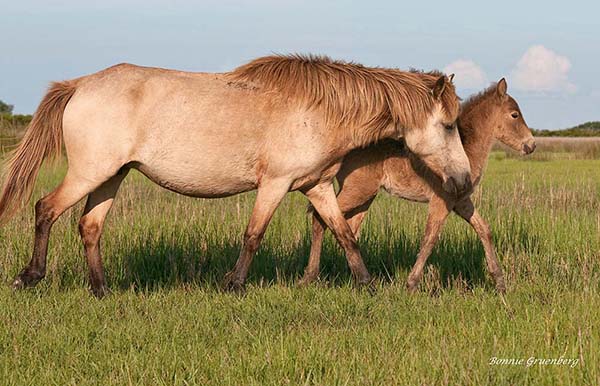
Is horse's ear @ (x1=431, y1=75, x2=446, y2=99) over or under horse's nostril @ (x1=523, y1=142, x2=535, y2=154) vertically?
over

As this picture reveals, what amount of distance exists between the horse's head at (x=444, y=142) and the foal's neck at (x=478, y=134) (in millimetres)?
436

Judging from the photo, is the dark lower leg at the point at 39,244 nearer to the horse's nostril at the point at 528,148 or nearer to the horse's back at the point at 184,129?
the horse's back at the point at 184,129

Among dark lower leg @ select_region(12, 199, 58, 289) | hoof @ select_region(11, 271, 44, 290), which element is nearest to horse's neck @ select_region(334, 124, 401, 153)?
dark lower leg @ select_region(12, 199, 58, 289)

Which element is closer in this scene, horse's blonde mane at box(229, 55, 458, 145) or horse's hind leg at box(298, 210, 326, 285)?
horse's blonde mane at box(229, 55, 458, 145)

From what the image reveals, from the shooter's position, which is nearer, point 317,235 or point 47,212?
point 47,212

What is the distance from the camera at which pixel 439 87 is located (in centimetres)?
650

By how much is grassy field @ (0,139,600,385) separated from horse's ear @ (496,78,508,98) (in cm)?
168

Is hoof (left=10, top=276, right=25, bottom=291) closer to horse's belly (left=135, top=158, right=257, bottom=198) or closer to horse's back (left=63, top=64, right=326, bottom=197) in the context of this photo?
horse's back (left=63, top=64, right=326, bottom=197)

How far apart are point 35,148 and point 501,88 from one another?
4.60 meters

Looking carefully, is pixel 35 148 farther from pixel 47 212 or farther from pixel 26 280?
pixel 26 280

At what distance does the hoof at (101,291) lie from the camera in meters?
6.18

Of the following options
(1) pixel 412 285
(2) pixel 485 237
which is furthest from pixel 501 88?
(1) pixel 412 285

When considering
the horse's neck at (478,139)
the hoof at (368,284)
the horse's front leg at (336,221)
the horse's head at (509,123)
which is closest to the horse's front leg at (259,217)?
the horse's front leg at (336,221)

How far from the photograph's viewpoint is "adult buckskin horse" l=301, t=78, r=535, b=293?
22.2 ft
